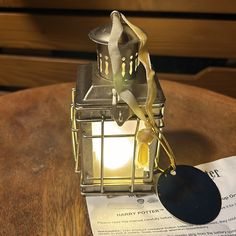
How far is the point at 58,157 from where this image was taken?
0.60 metres

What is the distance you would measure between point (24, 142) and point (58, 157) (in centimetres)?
8

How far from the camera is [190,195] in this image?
0.52m

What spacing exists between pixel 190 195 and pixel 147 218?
8 centimetres

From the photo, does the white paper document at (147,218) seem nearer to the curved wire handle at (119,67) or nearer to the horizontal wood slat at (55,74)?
the curved wire handle at (119,67)

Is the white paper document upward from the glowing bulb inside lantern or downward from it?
downward

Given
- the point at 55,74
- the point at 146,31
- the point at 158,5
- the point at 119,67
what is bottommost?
the point at 55,74

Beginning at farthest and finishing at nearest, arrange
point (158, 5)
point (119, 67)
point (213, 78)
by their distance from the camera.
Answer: point (213, 78), point (158, 5), point (119, 67)

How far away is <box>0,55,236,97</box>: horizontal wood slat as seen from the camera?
1324 mm

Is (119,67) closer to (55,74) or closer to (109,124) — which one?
(109,124)

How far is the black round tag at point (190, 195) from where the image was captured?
0.49 metres

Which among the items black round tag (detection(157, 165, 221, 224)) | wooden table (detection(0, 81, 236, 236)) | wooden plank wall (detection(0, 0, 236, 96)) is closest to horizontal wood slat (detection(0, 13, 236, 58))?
wooden plank wall (detection(0, 0, 236, 96))

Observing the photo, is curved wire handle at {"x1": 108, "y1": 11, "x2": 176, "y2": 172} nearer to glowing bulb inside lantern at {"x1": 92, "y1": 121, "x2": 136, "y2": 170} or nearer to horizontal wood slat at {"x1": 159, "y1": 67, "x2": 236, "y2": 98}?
glowing bulb inside lantern at {"x1": 92, "y1": 121, "x2": 136, "y2": 170}

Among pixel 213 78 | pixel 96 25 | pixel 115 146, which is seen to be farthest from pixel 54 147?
pixel 213 78

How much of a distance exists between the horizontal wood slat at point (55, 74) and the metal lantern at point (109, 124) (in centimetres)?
86
